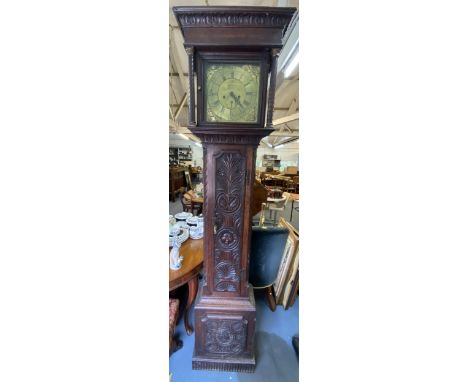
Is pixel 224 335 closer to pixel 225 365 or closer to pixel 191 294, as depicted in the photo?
pixel 225 365

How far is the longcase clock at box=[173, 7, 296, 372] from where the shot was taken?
2.52ft

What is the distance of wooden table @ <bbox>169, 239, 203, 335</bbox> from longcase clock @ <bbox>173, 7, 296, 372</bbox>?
0.16 m

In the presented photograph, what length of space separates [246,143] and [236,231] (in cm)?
47

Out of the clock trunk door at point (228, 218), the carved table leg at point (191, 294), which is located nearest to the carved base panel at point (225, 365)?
the carved table leg at point (191, 294)

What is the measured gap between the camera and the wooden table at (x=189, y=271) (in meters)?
1.17

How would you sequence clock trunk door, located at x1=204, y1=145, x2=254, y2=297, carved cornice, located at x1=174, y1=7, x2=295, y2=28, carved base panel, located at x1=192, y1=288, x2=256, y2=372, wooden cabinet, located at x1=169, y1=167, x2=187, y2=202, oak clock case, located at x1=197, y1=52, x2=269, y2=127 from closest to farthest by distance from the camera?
carved cornice, located at x1=174, y1=7, x2=295, y2=28 → oak clock case, located at x1=197, y1=52, x2=269, y2=127 → clock trunk door, located at x1=204, y1=145, x2=254, y2=297 → carved base panel, located at x1=192, y1=288, x2=256, y2=372 → wooden cabinet, located at x1=169, y1=167, x2=187, y2=202

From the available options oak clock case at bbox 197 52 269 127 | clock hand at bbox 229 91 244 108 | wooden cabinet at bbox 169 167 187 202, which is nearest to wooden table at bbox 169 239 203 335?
oak clock case at bbox 197 52 269 127

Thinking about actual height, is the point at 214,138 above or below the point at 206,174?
above

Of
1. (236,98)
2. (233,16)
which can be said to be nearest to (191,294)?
(236,98)

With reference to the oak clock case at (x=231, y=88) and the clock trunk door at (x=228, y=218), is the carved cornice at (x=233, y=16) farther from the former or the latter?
the clock trunk door at (x=228, y=218)

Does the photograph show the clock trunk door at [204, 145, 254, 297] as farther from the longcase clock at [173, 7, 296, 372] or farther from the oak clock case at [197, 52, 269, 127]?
the oak clock case at [197, 52, 269, 127]
